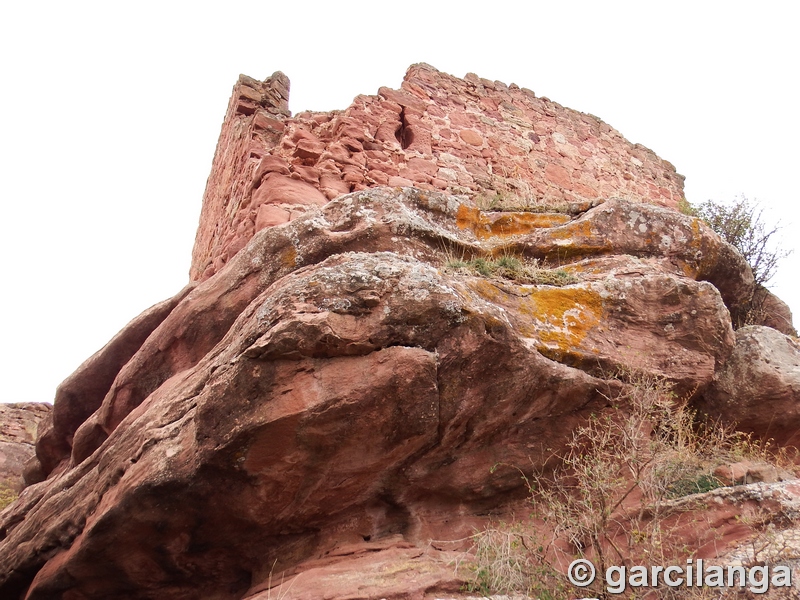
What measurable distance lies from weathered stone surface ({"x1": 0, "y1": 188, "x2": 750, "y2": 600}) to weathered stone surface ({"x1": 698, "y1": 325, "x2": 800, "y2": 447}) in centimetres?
27

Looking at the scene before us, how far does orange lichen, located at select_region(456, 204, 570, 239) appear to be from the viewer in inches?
230

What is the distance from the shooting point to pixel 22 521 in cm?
543

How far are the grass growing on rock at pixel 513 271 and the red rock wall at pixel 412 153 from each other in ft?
6.68

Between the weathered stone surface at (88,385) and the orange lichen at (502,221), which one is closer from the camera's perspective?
the orange lichen at (502,221)

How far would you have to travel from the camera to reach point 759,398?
503 cm

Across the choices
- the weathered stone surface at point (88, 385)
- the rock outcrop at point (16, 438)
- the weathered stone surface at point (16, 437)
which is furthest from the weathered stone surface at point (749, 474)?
the weathered stone surface at point (16, 437)

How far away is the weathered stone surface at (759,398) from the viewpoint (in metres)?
5.02

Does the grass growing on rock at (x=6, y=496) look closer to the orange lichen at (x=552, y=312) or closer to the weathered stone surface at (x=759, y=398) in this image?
the orange lichen at (x=552, y=312)

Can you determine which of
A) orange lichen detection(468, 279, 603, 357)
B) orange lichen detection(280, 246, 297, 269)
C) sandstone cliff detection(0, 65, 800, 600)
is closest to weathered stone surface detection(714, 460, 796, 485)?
sandstone cliff detection(0, 65, 800, 600)

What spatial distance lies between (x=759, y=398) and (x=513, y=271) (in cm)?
183

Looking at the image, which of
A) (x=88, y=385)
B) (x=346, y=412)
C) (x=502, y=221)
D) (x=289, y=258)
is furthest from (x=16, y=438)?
(x=346, y=412)

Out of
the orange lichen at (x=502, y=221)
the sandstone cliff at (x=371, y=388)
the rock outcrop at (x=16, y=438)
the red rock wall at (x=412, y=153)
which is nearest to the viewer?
the sandstone cliff at (x=371, y=388)

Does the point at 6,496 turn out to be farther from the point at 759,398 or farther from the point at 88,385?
the point at 759,398

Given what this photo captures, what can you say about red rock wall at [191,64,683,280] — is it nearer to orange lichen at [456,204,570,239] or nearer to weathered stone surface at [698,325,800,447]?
orange lichen at [456,204,570,239]
